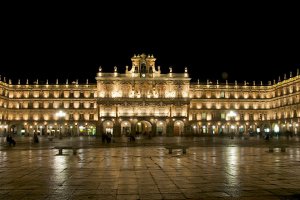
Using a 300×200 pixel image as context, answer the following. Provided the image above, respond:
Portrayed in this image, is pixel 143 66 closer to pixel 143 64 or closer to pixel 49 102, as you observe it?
pixel 143 64

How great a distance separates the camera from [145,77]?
111125 mm

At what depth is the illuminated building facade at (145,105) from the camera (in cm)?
10969

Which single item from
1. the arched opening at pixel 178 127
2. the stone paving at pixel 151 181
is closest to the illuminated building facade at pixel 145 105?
the arched opening at pixel 178 127

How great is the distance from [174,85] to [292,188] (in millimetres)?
98351

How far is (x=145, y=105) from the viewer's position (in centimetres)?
11056

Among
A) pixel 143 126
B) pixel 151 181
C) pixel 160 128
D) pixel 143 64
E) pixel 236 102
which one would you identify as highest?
pixel 143 64

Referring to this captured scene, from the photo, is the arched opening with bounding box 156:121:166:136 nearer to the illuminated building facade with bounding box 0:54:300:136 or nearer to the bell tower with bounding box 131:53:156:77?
the illuminated building facade with bounding box 0:54:300:136

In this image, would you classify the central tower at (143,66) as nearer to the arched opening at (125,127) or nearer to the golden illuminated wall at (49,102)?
the arched opening at (125,127)

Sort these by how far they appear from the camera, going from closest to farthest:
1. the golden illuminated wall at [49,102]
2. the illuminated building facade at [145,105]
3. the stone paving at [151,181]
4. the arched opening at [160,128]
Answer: the stone paving at [151,181] < the arched opening at [160,128] < the illuminated building facade at [145,105] < the golden illuminated wall at [49,102]

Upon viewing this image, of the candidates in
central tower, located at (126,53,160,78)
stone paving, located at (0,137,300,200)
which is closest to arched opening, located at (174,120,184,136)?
central tower, located at (126,53,160,78)

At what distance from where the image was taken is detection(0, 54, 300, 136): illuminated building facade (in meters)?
110

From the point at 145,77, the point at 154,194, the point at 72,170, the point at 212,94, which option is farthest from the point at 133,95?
the point at 154,194

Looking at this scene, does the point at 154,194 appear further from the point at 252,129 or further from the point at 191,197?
the point at 252,129

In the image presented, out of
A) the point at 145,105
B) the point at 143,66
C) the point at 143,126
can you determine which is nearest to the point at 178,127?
the point at 143,126
